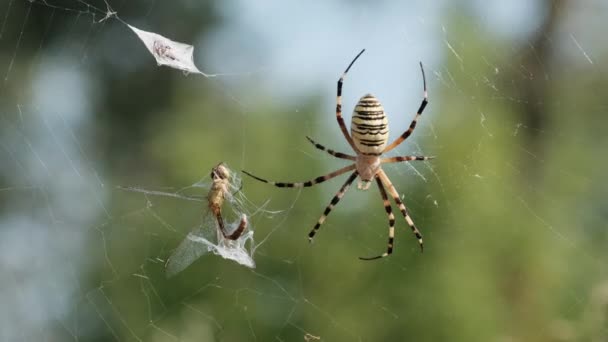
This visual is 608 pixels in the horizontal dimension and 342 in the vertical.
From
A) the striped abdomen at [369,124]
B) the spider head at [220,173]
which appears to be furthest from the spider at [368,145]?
the spider head at [220,173]

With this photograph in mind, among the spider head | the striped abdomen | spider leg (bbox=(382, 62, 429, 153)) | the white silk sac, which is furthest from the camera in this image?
spider leg (bbox=(382, 62, 429, 153))

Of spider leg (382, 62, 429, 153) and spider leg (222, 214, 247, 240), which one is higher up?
spider leg (382, 62, 429, 153)

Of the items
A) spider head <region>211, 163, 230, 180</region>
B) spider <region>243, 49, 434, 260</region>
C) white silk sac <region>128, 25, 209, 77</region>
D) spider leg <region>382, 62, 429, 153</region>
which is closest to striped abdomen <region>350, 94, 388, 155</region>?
spider <region>243, 49, 434, 260</region>

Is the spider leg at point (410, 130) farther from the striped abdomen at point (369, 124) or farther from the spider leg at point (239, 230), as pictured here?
the spider leg at point (239, 230)

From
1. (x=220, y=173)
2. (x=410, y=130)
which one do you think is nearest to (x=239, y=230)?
(x=220, y=173)

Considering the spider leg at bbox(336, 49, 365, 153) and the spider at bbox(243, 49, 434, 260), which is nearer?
the spider at bbox(243, 49, 434, 260)

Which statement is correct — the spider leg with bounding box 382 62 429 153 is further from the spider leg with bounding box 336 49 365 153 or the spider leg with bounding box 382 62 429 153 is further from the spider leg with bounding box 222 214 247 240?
the spider leg with bounding box 222 214 247 240

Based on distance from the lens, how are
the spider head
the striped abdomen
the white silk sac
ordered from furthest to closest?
the white silk sac
the spider head
the striped abdomen
